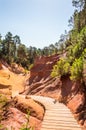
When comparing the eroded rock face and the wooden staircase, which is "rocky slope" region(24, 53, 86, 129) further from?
the eroded rock face

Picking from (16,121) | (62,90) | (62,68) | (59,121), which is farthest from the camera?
(62,68)

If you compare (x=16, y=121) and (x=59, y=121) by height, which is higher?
(x=16, y=121)

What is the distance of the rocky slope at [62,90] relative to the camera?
15.0 meters

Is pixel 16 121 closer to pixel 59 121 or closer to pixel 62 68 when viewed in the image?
pixel 59 121

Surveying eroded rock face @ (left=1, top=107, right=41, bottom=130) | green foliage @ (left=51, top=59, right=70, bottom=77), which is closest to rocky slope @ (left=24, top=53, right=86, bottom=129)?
green foliage @ (left=51, top=59, right=70, bottom=77)

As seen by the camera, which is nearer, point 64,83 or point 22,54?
point 64,83

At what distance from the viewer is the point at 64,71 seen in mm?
25516

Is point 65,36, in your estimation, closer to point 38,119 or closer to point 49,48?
point 49,48

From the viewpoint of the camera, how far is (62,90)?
952 inches

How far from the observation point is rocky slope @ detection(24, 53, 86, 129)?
15.0 meters

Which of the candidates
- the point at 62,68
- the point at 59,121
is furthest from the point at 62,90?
the point at 59,121

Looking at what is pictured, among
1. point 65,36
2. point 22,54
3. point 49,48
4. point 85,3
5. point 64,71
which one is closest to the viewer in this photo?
point 64,71

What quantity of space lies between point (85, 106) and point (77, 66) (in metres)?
3.20

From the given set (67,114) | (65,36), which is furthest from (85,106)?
(65,36)
